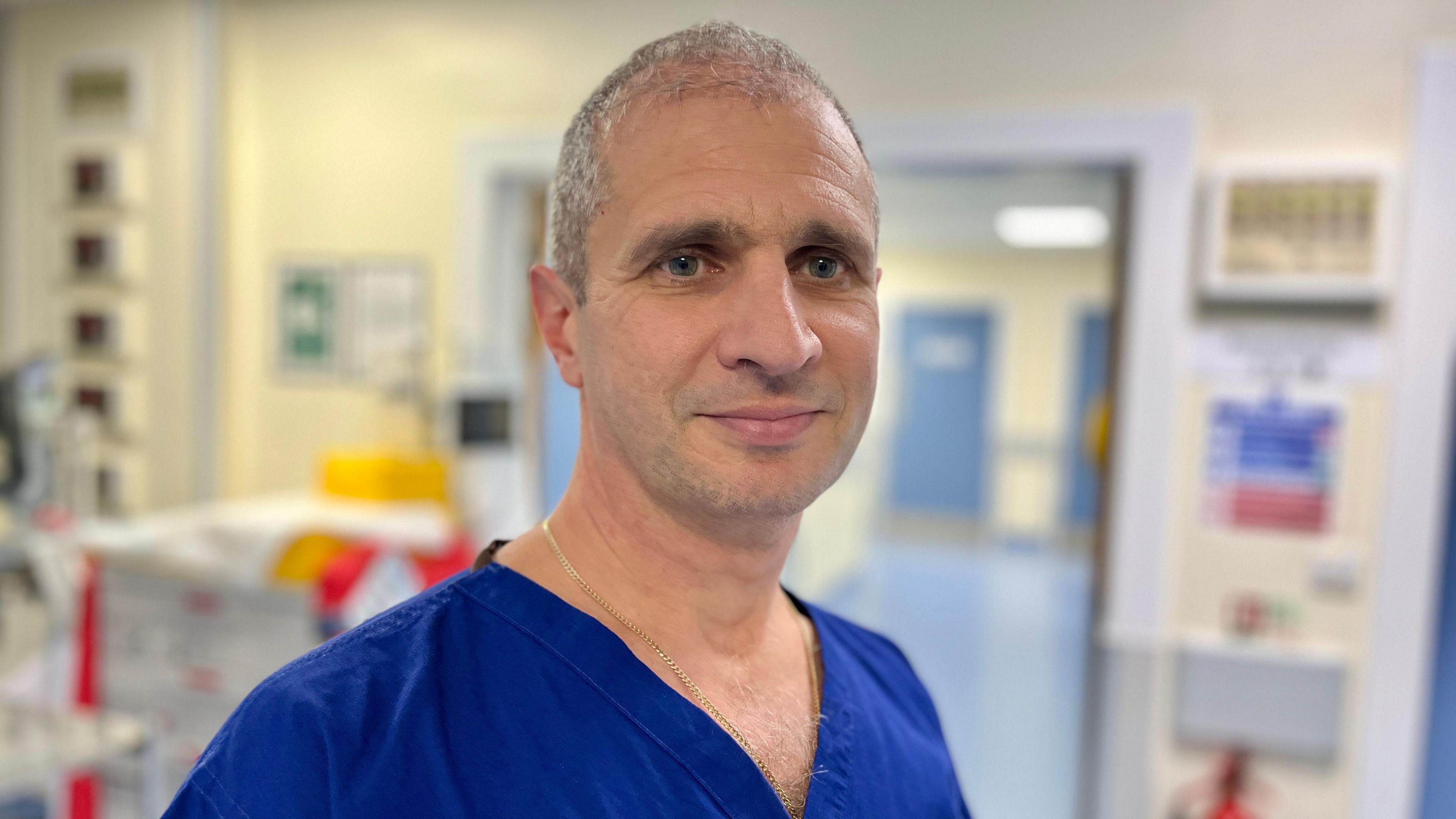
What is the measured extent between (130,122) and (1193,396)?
340 cm

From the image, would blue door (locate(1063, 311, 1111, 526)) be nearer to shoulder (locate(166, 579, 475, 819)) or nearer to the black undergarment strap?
the black undergarment strap

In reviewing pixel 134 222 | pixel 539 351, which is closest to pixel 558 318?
pixel 539 351

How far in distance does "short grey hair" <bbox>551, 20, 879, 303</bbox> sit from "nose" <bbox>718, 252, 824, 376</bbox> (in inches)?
5.1

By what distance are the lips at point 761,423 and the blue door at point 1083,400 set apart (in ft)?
25.2

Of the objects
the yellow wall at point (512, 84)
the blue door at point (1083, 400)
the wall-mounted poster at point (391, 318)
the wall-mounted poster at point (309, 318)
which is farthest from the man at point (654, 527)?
the blue door at point (1083, 400)

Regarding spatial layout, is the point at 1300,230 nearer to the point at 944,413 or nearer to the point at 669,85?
the point at 669,85

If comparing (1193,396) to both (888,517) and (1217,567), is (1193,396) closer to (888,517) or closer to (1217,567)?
(1217,567)

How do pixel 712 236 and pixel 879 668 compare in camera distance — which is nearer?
pixel 712 236

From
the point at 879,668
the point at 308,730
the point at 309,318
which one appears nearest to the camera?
the point at 308,730

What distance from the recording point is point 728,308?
0.67 m

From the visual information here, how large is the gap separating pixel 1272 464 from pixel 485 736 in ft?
7.61

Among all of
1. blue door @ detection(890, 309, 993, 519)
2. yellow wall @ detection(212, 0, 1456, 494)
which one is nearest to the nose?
yellow wall @ detection(212, 0, 1456, 494)

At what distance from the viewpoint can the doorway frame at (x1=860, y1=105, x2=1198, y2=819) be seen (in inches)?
94.7

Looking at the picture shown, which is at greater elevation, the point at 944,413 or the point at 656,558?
the point at 656,558
